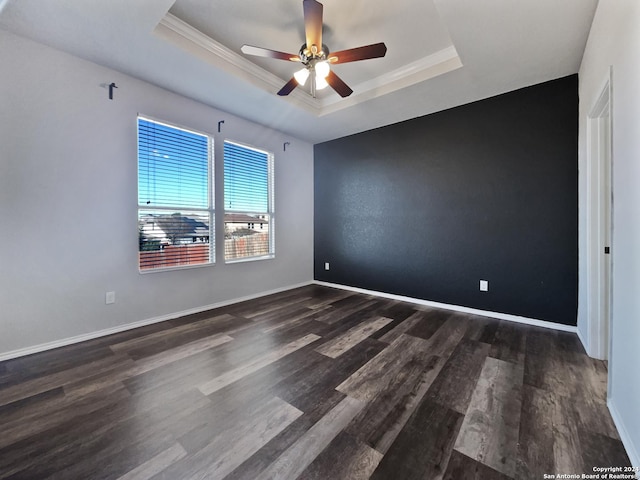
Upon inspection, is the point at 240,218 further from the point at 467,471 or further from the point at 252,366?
the point at 467,471

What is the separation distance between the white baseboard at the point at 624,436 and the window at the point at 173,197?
12.7 feet

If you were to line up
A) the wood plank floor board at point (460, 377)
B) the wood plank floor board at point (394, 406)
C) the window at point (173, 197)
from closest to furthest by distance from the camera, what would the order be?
the wood plank floor board at point (394, 406) < the wood plank floor board at point (460, 377) < the window at point (173, 197)

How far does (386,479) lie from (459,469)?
35cm

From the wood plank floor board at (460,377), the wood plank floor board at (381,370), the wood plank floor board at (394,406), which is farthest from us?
the wood plank floor board at (381,370)

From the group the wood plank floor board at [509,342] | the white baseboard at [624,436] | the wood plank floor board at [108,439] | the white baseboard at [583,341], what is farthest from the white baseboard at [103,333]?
the white baseboard at [583,341]

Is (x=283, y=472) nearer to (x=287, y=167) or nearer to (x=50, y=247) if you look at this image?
(x=50, y=247)

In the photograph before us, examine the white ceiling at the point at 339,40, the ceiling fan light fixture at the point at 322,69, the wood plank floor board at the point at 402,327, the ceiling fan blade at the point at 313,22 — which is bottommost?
the wood plank floor board at the point at 402,327

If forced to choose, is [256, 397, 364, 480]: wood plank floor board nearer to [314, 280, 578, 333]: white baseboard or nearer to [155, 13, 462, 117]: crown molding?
[314, 280, 578, 333]: white baseboard

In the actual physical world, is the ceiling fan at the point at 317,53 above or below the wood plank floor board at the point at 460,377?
above

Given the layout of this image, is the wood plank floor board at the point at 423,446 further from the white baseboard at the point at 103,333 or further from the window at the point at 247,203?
the window at the point at 247,203

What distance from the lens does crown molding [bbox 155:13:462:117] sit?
2.34 metres

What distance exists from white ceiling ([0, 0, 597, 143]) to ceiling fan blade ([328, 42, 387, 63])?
0.38 m

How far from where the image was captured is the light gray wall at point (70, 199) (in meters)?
2.22

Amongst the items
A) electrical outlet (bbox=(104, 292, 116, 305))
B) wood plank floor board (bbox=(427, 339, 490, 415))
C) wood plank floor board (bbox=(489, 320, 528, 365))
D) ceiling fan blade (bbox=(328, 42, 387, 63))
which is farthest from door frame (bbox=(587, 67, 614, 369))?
electrical outlet (bbox=(104, 292, 116, 305))
